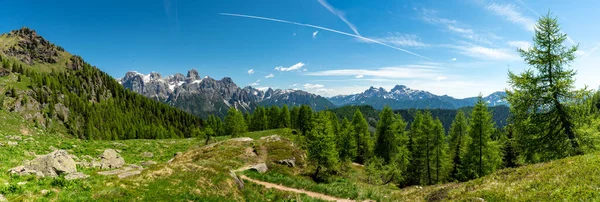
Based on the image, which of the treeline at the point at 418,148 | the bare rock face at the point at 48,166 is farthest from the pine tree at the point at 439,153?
the bare rock face at the point at 48,166

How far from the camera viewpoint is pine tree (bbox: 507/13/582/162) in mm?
23094

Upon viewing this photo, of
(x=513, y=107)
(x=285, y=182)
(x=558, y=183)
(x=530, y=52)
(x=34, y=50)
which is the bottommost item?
(x=285, y=182)

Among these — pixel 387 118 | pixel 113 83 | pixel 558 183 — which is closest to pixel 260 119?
pixel 387 118

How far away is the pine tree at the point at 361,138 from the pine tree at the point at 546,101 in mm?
43317

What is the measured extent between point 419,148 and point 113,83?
206819mm

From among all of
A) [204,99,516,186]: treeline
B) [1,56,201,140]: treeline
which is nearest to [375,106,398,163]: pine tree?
[204,99,516,186]: treeline

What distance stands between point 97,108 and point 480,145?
175546 millimetres

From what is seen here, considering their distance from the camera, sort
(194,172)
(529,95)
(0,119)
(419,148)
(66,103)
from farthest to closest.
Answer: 1. (66,103)
2. (0,119)
3. (419,148)
4. (529,95)
5. (194,172)

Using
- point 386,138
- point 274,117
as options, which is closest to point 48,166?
point 386,138

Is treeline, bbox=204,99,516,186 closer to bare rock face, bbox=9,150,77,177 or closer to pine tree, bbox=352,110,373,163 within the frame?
pine tree, bbox=352,110,373,163

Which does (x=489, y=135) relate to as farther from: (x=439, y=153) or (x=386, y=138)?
(x=386, y=138)

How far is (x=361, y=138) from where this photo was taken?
6956 cm

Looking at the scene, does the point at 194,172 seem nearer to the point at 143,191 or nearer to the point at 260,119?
the point at 143,191

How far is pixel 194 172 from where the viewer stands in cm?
2242
